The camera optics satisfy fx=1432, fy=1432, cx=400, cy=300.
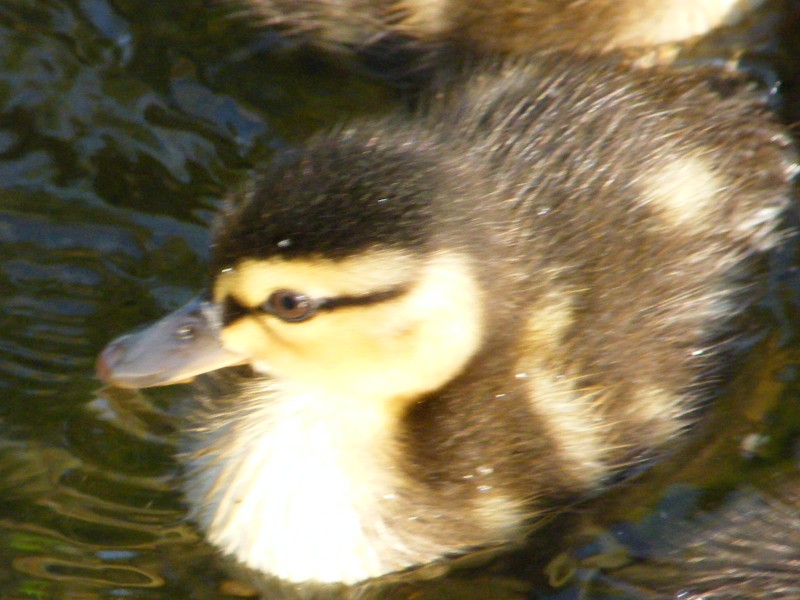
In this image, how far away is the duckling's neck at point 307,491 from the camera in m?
2.16

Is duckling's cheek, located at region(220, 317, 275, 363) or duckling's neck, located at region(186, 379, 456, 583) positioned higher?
duckling's cheek, located at region(220, 317, 275, 363)

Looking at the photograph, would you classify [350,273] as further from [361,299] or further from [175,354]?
[175,354]

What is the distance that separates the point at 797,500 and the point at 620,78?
84 cm

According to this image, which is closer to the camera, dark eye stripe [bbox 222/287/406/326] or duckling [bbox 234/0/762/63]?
dark eye stripe [bbox 222/287/406/326]

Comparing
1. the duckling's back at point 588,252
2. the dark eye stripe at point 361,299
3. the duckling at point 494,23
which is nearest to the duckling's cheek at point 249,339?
the dark eye stripe at point 361,299

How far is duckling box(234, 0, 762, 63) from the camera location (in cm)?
286

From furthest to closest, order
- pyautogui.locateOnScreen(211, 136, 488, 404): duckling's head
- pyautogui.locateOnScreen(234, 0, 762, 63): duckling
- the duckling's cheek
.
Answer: pyautogui.locateOnScreen(234, 0, 762, 63): duckling, the duckling's cheek, pyautogui.locateOnScreen(211, 136, 488, 404): duckling's head

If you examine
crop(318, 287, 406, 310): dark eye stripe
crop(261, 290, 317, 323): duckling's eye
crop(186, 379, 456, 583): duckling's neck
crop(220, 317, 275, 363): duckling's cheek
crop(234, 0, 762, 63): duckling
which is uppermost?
crop(234, 0, 762, 63): duckling

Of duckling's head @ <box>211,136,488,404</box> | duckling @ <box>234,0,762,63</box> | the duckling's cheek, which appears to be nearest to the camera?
duckling's head @ <box>211,136,488,404</box>

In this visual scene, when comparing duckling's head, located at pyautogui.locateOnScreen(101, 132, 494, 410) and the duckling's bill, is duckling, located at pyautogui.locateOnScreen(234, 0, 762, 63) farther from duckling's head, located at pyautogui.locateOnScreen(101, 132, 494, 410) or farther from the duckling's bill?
Result: the duckling's bill

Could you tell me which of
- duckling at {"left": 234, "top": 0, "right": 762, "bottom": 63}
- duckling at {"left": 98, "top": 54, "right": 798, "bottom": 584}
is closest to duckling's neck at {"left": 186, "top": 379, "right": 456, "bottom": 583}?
duckling at {"left": 98, "top": 54, "right": 798, "bottom": 584}

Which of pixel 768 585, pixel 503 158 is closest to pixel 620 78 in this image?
pixel 503 158

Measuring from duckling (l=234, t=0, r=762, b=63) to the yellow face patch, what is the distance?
0.97 metres

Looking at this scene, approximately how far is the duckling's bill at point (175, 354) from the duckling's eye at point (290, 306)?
0.45 feet
